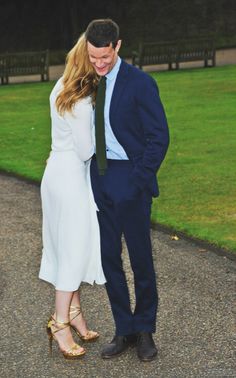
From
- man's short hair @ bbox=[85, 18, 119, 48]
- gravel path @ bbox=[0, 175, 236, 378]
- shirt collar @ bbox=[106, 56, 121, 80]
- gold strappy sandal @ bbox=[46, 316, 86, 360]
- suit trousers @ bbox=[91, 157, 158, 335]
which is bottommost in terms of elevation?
gravel path @ bbox=[0, 175, 236, 378]

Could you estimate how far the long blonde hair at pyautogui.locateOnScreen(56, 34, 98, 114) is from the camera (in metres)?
5.27

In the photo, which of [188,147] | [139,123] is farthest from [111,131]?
[188,147]

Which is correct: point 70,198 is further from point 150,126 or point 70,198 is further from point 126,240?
point 150,126

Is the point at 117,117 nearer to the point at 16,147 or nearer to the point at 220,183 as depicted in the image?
the point at 220,183

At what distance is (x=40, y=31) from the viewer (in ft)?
128

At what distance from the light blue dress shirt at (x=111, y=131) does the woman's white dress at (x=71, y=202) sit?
107 millimetres

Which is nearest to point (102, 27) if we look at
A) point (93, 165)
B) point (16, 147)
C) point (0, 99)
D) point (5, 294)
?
point (93, 165)

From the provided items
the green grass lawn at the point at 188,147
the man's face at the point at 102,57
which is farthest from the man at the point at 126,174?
the green grass lawn at the point at 188,147

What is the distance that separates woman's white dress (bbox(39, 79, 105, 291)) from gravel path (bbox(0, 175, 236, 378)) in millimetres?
567

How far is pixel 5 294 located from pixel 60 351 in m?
1.45

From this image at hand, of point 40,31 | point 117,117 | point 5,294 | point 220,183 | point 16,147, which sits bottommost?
point 40,31

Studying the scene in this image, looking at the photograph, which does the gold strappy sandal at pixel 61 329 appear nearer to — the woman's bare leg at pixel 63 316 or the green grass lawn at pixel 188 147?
the woman's bare leg at pixel 63 316

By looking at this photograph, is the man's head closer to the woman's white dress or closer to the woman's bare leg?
the woman's white dress

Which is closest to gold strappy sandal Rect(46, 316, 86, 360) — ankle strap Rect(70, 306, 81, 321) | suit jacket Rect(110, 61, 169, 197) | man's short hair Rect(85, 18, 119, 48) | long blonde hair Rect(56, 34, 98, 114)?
ankle strap Rect(70, 306, 81, 321)
